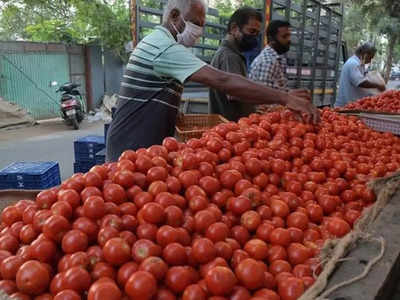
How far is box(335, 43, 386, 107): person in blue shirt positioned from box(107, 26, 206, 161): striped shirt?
Result: 179 inches

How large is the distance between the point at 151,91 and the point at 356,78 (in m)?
4.78

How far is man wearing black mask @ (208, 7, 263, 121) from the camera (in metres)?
3.98

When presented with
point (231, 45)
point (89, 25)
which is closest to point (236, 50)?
point (231, 45)

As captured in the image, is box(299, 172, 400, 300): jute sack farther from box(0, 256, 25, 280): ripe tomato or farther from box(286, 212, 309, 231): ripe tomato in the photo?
box(0, 256, 25, 280): ripe tomato

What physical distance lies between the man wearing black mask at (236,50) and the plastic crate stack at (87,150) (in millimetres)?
2350

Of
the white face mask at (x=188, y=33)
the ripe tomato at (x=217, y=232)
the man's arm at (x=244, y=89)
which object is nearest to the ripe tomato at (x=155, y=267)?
the ripe tomato at (x=217, y=232)

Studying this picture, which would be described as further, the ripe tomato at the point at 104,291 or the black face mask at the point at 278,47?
the black face mask at the point at 278,47

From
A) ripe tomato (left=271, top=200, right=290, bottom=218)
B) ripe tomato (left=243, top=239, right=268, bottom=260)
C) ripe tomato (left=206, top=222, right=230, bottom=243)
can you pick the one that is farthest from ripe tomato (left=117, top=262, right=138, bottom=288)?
ripe tomato (left=271, top=200, right=290, bottom=218)

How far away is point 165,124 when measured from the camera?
Result: 288cm

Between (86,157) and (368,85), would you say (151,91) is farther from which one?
(368,85)

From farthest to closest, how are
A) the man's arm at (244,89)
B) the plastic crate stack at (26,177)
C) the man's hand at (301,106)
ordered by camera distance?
the plastic crate stack at (26,177)
the man's hand at (301,106)
the man's arm at (244,89)

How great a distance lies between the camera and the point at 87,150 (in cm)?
582

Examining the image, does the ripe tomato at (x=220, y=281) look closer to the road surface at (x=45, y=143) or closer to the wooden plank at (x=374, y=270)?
the wooden plank at (x=374, y=270)

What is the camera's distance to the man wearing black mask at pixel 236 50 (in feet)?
13.0
